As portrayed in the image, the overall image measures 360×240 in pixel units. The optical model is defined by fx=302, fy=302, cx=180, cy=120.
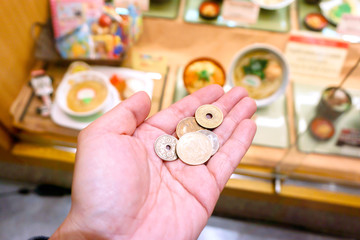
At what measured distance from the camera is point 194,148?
1.10 meters

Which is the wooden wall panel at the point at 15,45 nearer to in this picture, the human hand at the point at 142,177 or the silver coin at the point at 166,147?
the human hand at the point at 142,177

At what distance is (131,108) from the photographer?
1.02m

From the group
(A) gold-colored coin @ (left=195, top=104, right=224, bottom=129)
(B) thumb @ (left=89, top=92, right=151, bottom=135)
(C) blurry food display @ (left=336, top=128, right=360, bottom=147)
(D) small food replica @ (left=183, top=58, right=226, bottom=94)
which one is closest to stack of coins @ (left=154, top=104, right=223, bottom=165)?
(A) gold-colored coin @ (left=195, top=104, right=224, bottom=129)

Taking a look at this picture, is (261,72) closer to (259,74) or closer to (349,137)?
(259,74)

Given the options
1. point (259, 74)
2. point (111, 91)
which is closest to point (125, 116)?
point (111, 91)

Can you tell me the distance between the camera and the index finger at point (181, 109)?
1.14m

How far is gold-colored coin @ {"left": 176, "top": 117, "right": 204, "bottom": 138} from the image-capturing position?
44.9 inches

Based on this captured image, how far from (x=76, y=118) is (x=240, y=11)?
1.03m

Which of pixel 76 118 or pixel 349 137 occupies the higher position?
pixel 349 137

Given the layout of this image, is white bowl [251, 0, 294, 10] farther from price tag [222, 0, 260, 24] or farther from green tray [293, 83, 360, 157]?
green tray [293, 83, 360, 157]

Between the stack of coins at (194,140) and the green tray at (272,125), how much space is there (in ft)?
1.19

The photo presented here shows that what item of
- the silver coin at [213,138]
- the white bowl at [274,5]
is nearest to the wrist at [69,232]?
the silver coin at [213,138]

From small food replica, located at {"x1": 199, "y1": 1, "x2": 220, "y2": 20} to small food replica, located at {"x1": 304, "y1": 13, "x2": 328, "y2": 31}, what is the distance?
0.50 metres

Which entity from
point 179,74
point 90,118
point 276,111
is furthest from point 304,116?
point 90,118
